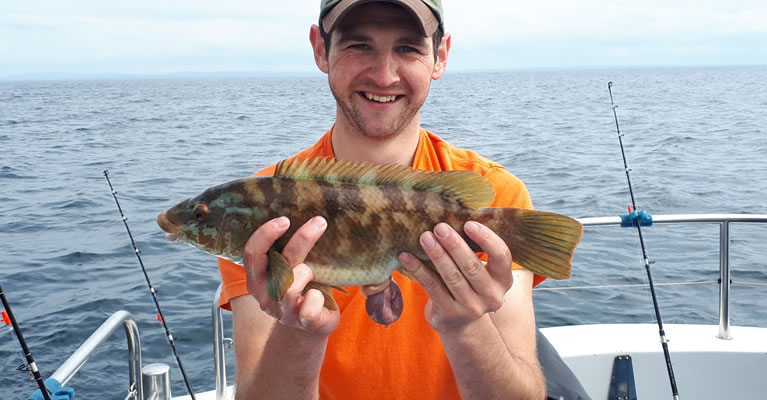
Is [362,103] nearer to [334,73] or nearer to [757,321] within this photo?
[334,73]

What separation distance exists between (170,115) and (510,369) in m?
43.2

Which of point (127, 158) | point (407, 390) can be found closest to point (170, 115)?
point (127, 158)

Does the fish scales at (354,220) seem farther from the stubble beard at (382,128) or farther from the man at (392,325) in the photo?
the stubble beard at (382,128)

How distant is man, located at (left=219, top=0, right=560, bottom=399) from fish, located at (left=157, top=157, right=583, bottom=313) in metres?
0.23

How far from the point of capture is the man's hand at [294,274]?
2.24 m

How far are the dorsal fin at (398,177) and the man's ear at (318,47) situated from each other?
1092 millimetres

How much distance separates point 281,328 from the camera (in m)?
2.60

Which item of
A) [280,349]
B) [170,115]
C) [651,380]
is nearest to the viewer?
[280,349]

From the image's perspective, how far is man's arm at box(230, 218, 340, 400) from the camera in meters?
2.26

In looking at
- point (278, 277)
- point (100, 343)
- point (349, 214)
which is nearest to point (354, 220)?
point (349, 214)

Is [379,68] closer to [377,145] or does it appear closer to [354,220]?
[377,145]

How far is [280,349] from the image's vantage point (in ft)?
8.68

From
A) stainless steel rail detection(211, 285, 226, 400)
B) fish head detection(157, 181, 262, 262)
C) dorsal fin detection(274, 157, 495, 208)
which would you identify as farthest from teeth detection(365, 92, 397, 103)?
stainless steel rail detection(211, 285, 226, 400)

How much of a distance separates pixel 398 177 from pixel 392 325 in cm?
87
